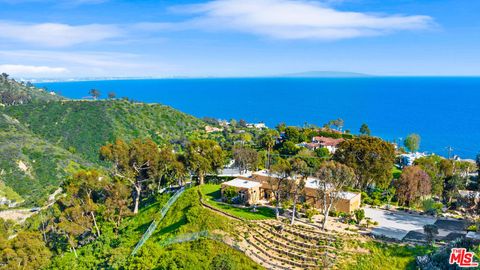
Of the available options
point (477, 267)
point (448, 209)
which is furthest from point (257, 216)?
point (448, 209)

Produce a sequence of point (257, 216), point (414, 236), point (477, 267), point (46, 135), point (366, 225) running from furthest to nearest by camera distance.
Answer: point (46, 135) → point (257, 216) → point (366, 225) → point (414, 236) → point (477, 267)

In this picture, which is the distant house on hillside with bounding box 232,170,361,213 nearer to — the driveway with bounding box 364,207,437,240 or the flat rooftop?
the flat rooftop

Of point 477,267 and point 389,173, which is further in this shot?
point 389,173

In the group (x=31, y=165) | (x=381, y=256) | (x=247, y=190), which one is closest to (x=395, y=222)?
(x=381, y=256)

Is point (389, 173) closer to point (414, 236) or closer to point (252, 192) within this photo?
point (414, 236)

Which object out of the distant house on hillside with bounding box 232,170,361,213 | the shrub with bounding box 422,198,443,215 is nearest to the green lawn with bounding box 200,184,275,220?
the distant house on hillside with bounding box 232,170,361,213

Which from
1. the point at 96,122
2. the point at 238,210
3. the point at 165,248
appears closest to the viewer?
the point at 165,248

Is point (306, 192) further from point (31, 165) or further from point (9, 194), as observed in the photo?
point (31, 165)
